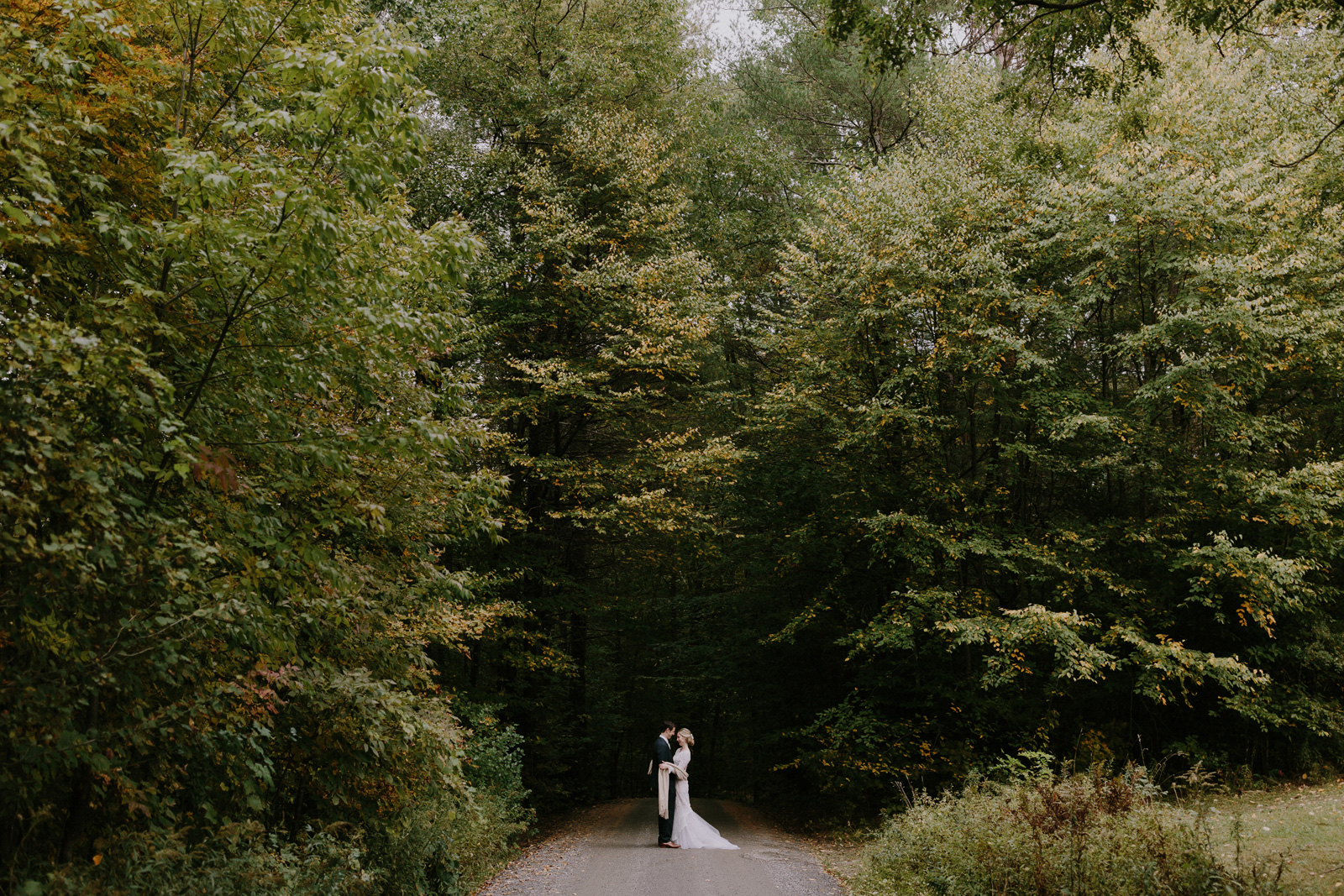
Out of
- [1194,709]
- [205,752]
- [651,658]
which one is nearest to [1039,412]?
[1194,709]

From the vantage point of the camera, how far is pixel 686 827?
36.7 ft

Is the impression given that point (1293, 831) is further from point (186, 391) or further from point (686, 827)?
point (186, 391)

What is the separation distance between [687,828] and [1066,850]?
6042 mm

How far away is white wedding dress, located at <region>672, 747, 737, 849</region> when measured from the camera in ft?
36.4

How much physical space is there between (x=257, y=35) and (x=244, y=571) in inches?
140

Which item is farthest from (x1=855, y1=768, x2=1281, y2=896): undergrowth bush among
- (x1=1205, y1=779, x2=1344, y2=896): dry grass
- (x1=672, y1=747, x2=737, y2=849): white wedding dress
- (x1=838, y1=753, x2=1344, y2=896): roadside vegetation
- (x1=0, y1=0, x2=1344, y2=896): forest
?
(x1=672, y1=747, x2=737, y2=849): white wedding dress

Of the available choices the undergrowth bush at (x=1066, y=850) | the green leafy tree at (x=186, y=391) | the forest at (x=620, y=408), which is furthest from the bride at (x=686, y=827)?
the green leafy tree at (x=186, y=391)

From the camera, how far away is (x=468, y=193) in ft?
48.0

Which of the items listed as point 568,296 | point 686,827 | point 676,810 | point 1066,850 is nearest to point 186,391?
point 1066,850

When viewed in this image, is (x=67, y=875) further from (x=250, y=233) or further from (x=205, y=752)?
(x=250, y=233)

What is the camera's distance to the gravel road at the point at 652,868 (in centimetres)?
834

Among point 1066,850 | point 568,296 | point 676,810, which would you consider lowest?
point 676,810

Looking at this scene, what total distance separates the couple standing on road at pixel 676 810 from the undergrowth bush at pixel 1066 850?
323 centimetres

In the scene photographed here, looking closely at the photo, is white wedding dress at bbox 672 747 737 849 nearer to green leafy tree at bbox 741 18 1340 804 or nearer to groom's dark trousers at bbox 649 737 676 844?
groom's dark trousers at bbox 649 737 676 844
